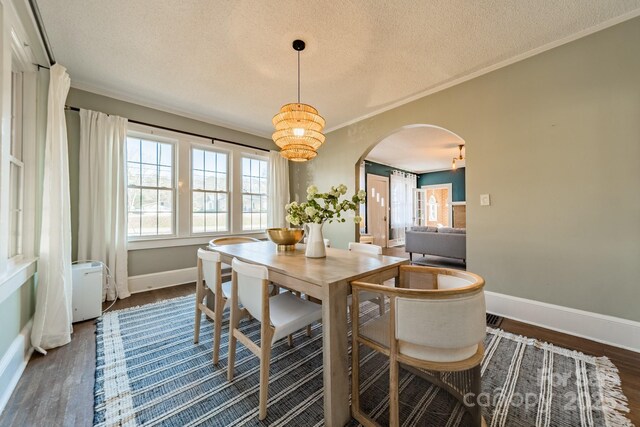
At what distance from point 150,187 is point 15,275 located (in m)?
2.07

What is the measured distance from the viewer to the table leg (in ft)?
3.84

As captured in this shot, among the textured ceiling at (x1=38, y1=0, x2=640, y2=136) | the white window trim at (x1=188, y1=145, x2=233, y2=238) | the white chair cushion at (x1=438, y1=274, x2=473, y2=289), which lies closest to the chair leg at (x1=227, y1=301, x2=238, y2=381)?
the white chair cushion at (x1=438, y1=274, x2=473, y2=289)

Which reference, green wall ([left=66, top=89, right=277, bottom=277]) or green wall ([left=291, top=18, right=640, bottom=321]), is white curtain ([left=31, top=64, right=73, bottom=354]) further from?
green wall ([left=291, top=18, right=640, bottom=321])

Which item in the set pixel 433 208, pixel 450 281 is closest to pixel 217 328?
pixel 450 281

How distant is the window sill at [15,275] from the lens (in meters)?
1.40

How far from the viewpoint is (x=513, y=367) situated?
1658 mm

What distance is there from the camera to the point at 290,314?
1497 millimetres

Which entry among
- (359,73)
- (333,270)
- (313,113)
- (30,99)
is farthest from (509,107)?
(30,99)

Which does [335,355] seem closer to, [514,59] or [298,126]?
[298,126]

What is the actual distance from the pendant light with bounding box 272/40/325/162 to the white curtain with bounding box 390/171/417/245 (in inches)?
240

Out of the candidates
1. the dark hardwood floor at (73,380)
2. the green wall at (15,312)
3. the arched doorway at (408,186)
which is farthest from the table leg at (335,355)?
the arched doorway at (408,186)

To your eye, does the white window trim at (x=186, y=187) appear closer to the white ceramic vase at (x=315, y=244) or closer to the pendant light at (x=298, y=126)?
the pendant light at (x=298, y=126)

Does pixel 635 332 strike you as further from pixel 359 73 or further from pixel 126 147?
pixel 126 147

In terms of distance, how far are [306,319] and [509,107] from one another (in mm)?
2819
